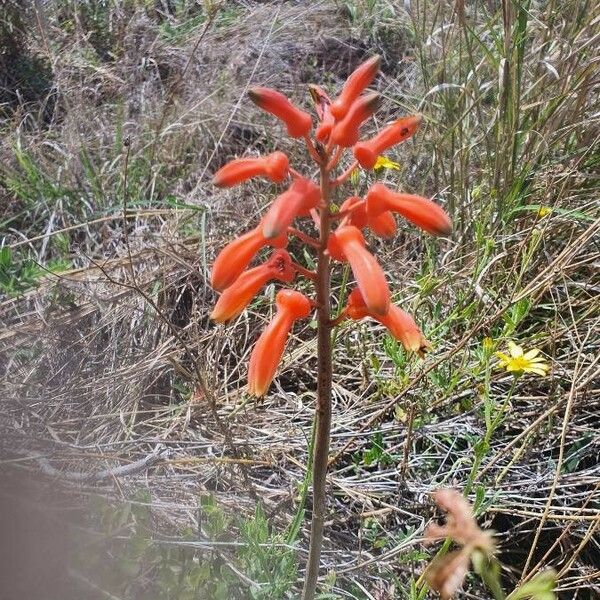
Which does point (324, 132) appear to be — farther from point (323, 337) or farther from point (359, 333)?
point (359, 333)

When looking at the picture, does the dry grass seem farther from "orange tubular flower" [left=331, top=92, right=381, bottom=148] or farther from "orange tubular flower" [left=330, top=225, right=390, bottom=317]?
"orange tubular flower" [left=331, top=92, right=381, bottom=148]

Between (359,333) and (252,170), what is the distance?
1.54 meters

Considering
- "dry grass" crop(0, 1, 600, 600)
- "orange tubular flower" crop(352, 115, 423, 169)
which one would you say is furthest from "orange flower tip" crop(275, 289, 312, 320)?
"dry grass" crop(0, 1, 600, 600)

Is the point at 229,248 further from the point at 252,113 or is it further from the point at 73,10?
the point at 73,10

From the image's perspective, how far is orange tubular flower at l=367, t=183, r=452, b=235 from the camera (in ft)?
Result: 4.23

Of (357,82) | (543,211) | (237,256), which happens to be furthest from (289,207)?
(543,211)

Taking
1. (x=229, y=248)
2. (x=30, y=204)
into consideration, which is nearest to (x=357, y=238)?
(x=229, y=248)

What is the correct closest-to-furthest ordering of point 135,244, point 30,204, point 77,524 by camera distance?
1. point 77,524
2. point 135,244
3. point 30,204

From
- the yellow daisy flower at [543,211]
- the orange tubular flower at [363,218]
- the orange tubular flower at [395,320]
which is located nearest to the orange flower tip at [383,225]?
the orange tubular flower at [363,218]

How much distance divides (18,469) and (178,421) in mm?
562

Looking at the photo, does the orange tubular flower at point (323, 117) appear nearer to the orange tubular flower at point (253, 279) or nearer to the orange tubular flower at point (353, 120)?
the orange tubular flower at point (353, 120)

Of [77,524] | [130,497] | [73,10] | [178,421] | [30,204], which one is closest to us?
[77,524]

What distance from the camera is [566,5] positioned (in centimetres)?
307

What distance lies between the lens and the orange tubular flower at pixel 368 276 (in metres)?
1.19
